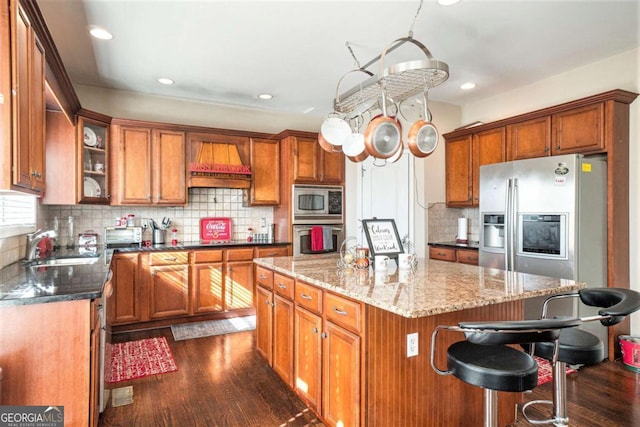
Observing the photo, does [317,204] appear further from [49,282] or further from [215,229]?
[49,282]

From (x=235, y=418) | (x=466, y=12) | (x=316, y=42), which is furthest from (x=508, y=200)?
(x=235, y=418)

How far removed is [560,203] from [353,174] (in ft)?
8.80

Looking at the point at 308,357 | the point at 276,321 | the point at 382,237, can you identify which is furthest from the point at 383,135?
the point at 276,321

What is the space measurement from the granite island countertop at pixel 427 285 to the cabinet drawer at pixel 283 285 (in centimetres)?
9

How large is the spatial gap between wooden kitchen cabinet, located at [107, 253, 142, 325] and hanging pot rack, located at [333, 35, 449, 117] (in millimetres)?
2820

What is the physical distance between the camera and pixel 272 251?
4.74 metres

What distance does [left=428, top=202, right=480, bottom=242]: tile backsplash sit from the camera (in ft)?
Result: 15.9

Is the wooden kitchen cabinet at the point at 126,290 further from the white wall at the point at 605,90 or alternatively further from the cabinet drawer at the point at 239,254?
the white wall at the point at 605,90

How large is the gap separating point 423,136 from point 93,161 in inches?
140

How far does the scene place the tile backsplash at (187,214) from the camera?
4.15m

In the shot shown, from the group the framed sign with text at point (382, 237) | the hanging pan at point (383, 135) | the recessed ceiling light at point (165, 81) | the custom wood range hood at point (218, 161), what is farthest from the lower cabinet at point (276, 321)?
the recessed ceiling light at point (165, 81)

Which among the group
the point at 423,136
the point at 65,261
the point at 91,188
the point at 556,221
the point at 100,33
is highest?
the point at 100,33

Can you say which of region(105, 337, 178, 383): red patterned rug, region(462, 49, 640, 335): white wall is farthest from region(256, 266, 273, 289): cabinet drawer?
region(462, 49, 640, 335): white wall

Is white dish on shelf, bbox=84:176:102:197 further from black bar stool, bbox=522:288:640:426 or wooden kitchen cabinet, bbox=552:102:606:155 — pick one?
wooden kitchen cabinet, bbox=552:102:606:155
